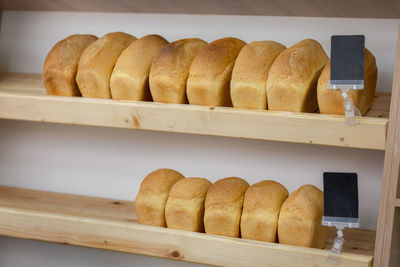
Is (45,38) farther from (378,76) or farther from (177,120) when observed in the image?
(378,76)

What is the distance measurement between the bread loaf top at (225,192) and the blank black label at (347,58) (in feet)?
1.52

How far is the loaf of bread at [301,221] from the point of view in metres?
1.56

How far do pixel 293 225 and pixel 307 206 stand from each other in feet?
0.22

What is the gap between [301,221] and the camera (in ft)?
5.11

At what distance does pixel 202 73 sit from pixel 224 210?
1.38 ft

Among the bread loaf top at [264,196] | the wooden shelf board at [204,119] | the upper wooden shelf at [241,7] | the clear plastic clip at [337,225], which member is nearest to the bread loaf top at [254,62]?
the wooden shelf board at [204,119]

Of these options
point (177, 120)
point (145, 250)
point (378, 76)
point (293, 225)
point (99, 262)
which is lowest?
point (99, 262)

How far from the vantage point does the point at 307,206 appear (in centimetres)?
158

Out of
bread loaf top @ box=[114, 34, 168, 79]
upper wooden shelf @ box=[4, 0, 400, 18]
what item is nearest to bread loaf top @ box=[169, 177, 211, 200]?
bread loaf top @ box=[114, 34, 168, 79]

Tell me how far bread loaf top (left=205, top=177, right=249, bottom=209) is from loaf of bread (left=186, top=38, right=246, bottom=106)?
25 centimetres

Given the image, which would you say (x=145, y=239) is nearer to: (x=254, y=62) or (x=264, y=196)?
(x=264, y=196)

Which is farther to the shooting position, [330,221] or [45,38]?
[45,38]

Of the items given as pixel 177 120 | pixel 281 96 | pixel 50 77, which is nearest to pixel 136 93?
pixel 177 120

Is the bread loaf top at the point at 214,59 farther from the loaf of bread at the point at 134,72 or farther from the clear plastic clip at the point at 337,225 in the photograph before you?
the clear plastic clip at the point at 337,225
